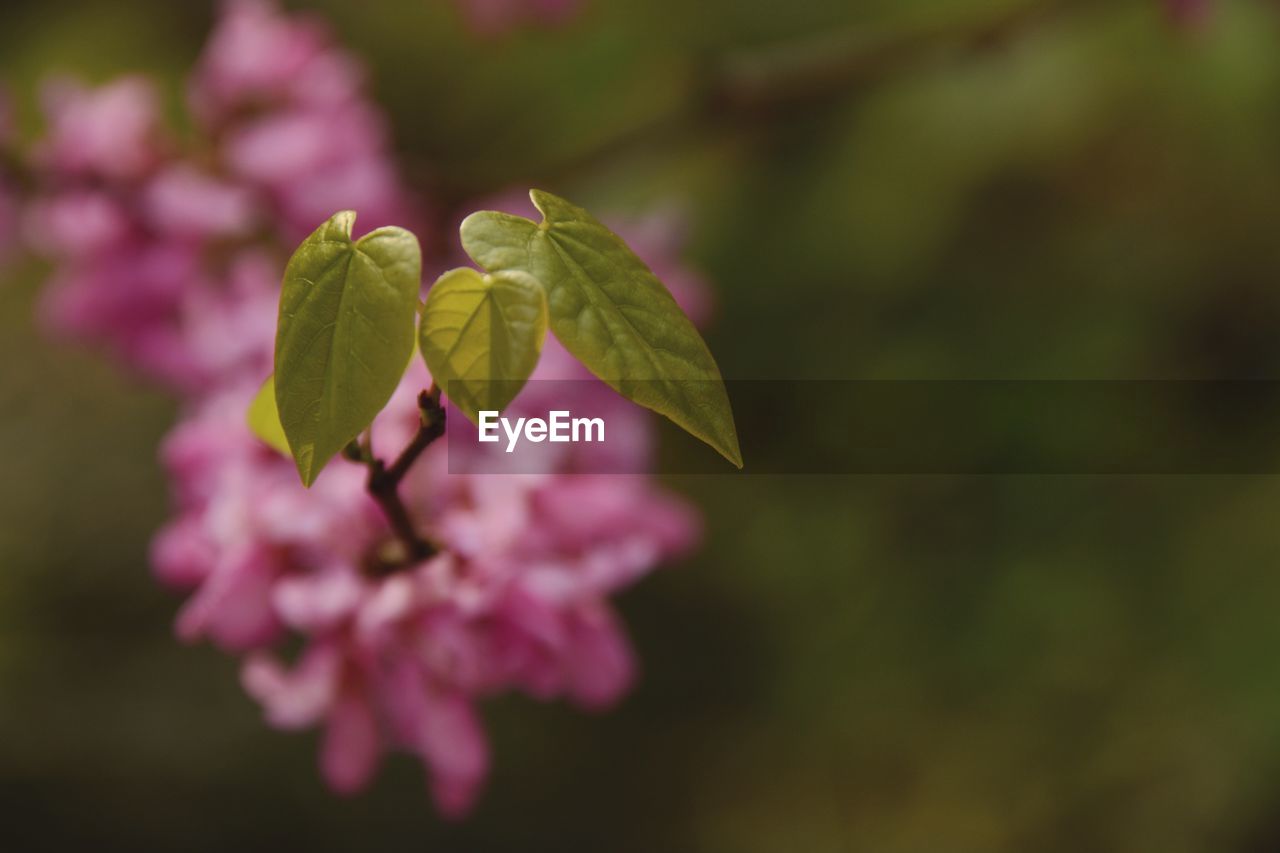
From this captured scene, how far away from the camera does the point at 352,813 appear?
87 cm

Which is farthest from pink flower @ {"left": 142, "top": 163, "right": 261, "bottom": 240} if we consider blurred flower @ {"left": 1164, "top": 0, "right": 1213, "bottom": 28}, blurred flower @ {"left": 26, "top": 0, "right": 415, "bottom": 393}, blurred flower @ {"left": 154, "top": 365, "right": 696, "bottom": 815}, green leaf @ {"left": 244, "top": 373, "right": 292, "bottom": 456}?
blurred flower @ {"left": 1164, "top": 0, "right": 1213, "bottom": 28}

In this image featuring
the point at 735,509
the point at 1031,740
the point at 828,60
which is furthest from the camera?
the point at 735,509

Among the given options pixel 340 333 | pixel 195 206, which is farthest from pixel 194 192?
pixel 340 333

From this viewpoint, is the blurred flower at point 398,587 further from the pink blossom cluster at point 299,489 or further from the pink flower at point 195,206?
the pink flower at point 195,206

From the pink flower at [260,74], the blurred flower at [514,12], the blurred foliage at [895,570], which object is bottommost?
the blurred foliage at [895,570]

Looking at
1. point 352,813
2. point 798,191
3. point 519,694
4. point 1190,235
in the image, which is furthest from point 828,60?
point 352,813

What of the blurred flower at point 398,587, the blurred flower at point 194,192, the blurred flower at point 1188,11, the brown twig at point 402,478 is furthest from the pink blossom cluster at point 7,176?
the blurred flower at point 1188,11

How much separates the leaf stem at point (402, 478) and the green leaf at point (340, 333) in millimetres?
15

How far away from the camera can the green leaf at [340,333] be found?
23cm

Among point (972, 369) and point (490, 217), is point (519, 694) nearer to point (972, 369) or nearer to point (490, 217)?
point (972, 369)

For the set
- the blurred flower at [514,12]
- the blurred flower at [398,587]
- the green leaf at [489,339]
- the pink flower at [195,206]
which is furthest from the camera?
the blurred flower at [514,12]

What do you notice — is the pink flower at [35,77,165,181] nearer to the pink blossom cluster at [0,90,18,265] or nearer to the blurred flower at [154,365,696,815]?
the pink blossom cluster at [0,90,18,265]

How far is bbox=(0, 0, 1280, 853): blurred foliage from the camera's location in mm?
779

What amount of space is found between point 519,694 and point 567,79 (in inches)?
20.5
